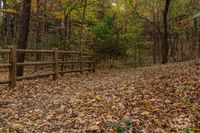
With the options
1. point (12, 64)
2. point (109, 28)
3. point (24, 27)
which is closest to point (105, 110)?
point (12, 64)

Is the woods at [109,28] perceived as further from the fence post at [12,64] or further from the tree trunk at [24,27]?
the fence post at [12,64]

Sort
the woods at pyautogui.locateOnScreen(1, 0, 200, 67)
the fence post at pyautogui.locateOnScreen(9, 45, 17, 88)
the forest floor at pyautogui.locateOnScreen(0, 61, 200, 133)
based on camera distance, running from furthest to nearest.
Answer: the woods at pyautogui.locateOnScreen(1, 0, 200, 67)
the fence post at pyautogui.locateOnScreen(9, 45, 17, 88)
the forest floor at pyautogui.locateOnScreen(0, 61, 200, 133)

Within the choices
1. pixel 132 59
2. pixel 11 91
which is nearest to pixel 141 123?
pixel 11 91

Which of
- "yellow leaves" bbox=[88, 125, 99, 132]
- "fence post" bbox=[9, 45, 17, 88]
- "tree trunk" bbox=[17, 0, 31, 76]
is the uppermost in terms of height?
"tree trunk" bbox=[17, 0, 31, 76]

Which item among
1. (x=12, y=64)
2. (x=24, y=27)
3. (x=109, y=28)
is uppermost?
(x=109, y=28)

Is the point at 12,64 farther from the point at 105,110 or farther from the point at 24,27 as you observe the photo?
the point at 105,110

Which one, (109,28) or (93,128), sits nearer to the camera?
(93,128)

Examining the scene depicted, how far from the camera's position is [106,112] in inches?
237

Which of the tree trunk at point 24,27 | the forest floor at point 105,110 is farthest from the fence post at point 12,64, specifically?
the tree trunk at point 24,27

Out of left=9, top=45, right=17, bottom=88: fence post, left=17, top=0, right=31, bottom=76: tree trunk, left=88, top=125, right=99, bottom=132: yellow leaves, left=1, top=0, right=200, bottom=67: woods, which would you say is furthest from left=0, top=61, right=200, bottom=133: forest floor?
left=1, top=0, right=200, bottom=67: woods

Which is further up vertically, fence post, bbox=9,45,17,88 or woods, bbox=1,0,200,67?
woods, bbox=1,0,200,67

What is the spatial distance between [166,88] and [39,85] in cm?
448

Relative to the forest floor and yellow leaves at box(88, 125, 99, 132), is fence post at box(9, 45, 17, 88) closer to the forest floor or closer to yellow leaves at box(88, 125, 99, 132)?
the forest floor

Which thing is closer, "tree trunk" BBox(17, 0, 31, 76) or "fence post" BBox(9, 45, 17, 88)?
"fence post" BBox(9, 45, 17, 88)
